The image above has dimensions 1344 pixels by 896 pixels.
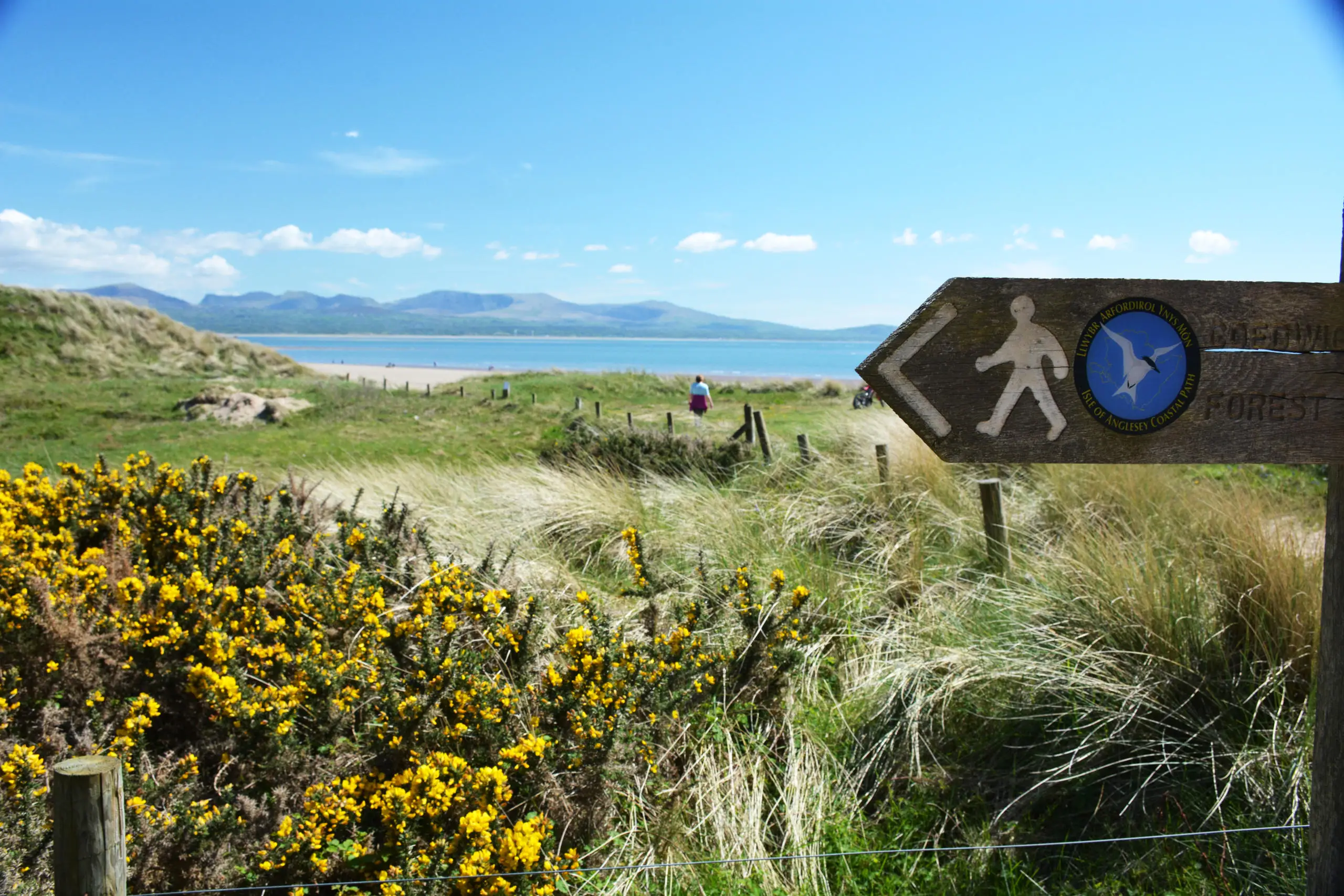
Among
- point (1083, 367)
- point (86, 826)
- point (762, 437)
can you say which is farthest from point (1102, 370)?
point (762, 437)

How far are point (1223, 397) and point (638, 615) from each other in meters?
3.38

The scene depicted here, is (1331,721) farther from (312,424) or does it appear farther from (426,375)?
(426,375)

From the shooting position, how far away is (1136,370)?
176 cm

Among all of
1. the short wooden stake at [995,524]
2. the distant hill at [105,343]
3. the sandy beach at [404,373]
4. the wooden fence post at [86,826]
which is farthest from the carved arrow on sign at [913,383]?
the sandy beach at [404,373]

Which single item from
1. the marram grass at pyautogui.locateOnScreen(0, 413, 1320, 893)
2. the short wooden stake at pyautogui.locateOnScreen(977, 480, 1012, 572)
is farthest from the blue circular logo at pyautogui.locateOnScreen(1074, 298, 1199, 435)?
the short wooden stake at pyautogui.locateOnScreen(977, 480, 1012, 572)

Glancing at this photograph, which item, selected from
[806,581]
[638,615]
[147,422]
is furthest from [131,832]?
[147,422]

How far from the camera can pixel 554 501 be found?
22.0 feet

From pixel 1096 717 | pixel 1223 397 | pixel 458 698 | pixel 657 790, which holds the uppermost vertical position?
pixel 1223 397

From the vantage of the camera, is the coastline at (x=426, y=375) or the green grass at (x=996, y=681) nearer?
the green grass at (x=996, y=681)

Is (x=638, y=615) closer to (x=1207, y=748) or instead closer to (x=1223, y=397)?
(x=1207, y=748)

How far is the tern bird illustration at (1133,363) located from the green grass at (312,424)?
6.91 meters

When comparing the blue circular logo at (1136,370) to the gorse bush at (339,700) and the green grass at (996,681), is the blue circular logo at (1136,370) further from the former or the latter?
the gorse bush at (339,700)

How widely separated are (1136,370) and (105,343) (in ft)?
121

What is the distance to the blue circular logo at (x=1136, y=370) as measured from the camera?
1.74m
